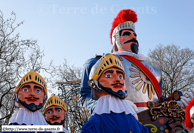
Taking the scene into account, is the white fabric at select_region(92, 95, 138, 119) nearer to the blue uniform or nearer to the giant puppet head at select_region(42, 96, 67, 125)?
the blue uniform

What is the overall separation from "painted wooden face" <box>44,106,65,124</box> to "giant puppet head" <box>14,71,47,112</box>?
1.12 m

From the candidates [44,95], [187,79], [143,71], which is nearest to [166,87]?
[187,79]

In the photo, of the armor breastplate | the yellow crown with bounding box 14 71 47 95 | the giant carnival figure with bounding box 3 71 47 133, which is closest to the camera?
the giant carnival figure with bounding box 3 71 47 133

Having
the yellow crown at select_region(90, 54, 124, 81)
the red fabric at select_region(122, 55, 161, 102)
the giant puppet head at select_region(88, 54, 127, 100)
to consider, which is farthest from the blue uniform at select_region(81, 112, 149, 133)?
the red fabric at select_region(122, 55, 161, 102)

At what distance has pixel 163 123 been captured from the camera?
514cm

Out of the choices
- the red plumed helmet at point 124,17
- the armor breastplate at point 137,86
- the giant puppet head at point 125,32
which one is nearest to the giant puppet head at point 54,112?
the armor breastplate at point 137,86

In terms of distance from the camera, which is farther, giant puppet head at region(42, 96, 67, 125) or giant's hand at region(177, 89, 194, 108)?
giant puppet head at region(42, 96, 67, 125)

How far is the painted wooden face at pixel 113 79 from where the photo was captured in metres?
3.97

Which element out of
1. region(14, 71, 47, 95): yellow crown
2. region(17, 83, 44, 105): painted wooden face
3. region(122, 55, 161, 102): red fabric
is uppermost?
region(122, 55, 161, 102): red fabric

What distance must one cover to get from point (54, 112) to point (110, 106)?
2180 millimetres

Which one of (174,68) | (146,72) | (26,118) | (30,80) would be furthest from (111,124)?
(174,68)

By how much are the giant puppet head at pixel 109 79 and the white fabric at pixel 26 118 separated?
103 cm

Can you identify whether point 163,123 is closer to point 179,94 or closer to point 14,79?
point 179,94

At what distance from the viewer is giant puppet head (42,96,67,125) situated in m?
5.52
